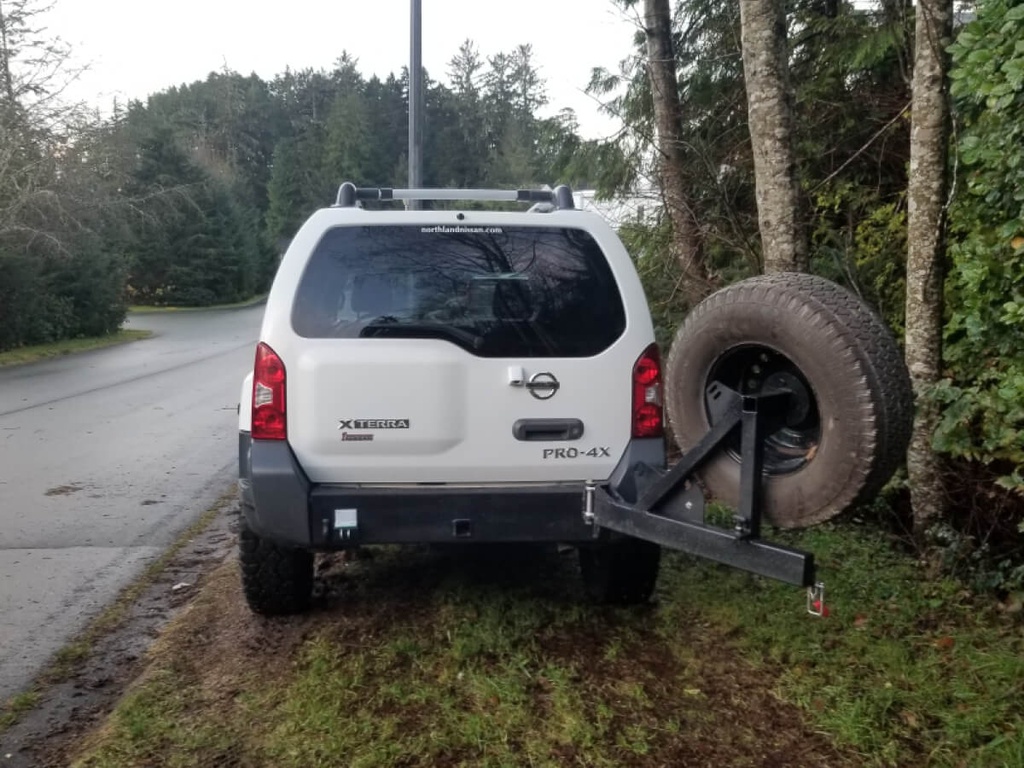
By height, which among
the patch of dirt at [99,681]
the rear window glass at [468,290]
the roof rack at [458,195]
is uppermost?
the roof rack at [458,195]

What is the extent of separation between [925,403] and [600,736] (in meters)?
2.60

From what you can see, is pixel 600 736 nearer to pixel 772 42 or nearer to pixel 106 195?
pixel 772 42

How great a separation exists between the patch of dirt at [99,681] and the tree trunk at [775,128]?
400 centimetres

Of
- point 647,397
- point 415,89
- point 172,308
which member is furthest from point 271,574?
point 172,308

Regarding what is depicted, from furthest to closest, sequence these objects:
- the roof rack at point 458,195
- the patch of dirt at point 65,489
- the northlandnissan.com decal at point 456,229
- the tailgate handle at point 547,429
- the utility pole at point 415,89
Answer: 1. the utility pole at point 415,89
2. the patch of dirt at point 65,489
3. the roof rack at point 458,195
4. the northlandnissan.com decal at point 456,229
5. the tailgate handle at point 547,429

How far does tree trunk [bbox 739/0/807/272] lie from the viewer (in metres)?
5.97

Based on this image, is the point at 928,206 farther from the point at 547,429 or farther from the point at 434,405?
the point at 434,405

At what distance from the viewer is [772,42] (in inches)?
235

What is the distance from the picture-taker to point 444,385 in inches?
168

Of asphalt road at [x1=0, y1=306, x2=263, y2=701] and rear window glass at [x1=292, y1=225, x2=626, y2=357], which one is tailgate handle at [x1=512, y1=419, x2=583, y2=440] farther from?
asphalt road at [x1=0, y1=306, x2=263, y2=701]

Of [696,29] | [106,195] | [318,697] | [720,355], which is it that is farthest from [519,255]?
[106,195]

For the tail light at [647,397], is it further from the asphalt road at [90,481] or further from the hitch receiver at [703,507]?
the asphalt road at [90,481]

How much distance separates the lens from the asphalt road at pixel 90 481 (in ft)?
18.1

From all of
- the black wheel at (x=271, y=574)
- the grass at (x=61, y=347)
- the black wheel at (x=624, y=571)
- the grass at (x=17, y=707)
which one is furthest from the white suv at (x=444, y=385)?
the grass at (x=61, y=347)
